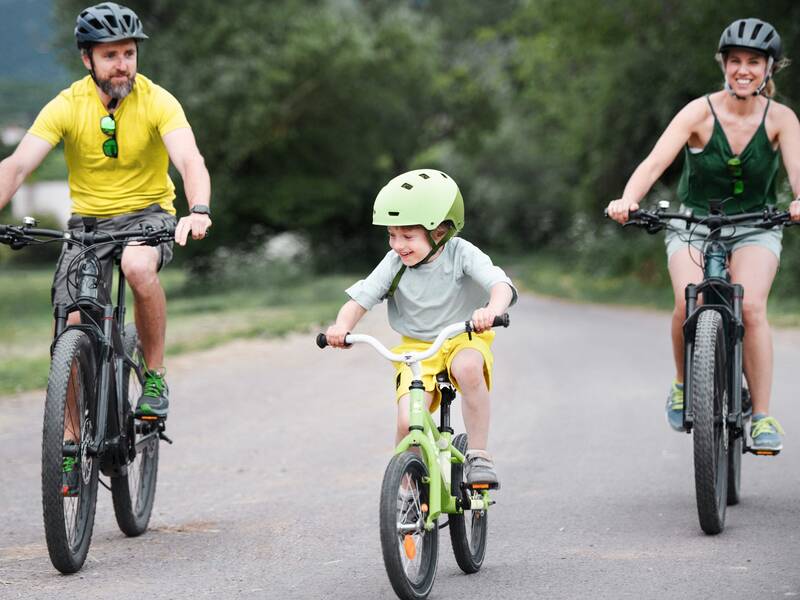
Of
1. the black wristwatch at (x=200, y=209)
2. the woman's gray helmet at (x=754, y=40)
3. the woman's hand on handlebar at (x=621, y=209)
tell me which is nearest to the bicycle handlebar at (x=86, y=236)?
the black wristwatch at (x=200, y=209)

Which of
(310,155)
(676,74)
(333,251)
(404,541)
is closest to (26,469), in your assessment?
(404,541)

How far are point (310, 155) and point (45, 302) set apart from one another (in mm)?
9947

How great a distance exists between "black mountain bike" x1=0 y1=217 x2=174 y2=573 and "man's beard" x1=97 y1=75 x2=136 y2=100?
62cm

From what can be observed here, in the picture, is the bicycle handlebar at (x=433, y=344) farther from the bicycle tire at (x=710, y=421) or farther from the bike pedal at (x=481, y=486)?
the bicycle tire at (x=710, y=421)

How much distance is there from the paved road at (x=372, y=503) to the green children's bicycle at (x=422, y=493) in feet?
0.68

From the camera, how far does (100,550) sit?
20.0 ft

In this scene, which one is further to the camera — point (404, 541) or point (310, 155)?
point (310, 155)

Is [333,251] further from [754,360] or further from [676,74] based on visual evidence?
[754,360]

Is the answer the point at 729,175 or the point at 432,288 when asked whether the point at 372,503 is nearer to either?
the point at 432,288

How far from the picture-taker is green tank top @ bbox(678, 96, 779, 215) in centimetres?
680

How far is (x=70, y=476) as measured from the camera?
5512mm

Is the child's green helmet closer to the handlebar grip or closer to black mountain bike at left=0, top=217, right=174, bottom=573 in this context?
the handlebar grip

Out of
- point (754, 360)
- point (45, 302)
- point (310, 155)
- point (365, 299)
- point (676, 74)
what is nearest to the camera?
point (365, 299)

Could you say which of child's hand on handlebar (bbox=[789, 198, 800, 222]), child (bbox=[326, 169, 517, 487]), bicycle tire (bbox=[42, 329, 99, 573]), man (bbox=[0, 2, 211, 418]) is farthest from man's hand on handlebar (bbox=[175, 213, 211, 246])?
child's hand on handlebar (bbox=[789, 198, 800, 222])
